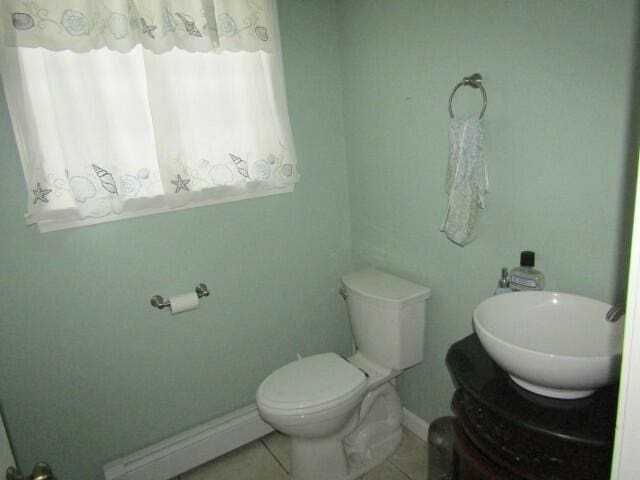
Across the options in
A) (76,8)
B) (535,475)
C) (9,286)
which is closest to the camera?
(535,475)

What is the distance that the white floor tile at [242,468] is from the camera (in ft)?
6.07

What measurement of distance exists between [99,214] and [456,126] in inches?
51.8

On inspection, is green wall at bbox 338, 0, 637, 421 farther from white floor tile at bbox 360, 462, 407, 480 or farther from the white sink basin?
white floor tile at bbox 360, 462, 407, 480

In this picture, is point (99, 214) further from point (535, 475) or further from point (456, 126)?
point (535, 475)

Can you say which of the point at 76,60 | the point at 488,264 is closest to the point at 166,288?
the point at 76,60

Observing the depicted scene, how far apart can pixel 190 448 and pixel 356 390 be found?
0.81m

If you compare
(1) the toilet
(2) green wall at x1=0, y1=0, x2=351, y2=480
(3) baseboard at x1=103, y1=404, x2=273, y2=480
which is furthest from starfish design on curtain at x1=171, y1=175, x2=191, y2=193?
(3) baseboard at x1=103, y1=404, x2=273, y2=480

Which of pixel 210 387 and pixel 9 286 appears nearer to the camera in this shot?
pixel 9 286

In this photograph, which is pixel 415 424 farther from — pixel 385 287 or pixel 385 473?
pixel 385 287

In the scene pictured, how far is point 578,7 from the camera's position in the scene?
3.64 feet

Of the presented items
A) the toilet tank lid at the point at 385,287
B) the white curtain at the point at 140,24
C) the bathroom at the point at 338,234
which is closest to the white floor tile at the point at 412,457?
the bathroom at the point at 338,234

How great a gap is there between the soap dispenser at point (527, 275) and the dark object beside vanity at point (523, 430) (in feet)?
1.05

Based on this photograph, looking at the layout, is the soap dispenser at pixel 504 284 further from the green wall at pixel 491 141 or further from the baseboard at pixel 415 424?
the baseboard at pixel 415 424

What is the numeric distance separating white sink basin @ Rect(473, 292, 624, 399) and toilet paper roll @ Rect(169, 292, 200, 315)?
43.8 inches
